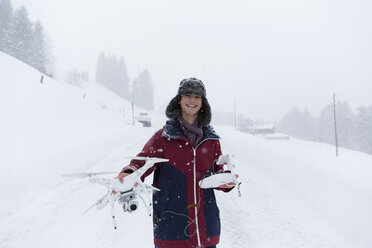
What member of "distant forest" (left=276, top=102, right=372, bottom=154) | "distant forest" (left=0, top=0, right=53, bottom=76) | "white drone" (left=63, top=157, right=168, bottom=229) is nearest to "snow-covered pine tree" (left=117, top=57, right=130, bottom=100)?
"distant forest" (left=0, top=0, right=53, bottom=76)

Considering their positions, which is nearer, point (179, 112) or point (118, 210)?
point (179, 112)

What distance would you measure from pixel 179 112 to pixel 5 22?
4982cm

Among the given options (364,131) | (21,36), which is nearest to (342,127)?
(364,131)

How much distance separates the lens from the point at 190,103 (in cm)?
234

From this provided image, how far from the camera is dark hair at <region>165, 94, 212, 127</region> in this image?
243cm

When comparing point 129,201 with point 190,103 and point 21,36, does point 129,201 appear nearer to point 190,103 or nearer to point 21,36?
point 190,103

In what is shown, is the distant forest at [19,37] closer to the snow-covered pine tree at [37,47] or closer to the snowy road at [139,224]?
Result: the snow-covered pine tree at [37,47]

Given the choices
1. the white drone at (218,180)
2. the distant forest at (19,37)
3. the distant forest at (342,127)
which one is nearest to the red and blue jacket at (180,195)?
the white drone at (218,180)

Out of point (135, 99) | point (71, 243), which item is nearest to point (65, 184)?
point (71, 243)

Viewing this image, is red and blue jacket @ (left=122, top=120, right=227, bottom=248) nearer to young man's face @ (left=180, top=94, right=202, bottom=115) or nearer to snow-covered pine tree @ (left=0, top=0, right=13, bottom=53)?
young man's face @ (left=180, top=94, right=202, bottom=115)

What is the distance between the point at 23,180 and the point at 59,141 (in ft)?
12.4

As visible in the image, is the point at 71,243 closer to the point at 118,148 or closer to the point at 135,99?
the point at 118,148

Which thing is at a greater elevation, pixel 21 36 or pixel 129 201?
pixel 21 36

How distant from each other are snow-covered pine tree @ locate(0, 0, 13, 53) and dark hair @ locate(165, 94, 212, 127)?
4547cm
